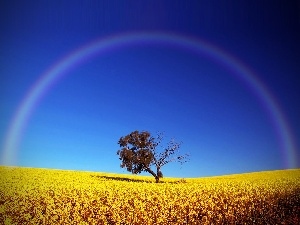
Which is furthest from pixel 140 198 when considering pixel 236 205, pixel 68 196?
pixel 236 205

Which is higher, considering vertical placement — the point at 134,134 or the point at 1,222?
the point at 134,134

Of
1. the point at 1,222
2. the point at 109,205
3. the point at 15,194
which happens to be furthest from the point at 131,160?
the point at 1,222

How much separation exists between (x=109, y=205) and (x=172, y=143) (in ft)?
127

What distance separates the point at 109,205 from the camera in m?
18.3

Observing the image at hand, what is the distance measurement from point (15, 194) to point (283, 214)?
16.8m

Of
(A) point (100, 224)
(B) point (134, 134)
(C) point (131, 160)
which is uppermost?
(B) point (134, 134)

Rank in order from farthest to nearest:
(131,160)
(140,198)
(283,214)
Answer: (131,160)
(140,198)
(283,214)

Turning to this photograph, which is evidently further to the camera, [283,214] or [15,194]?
[15,194]

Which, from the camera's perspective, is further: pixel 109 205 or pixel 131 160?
pixel 131 160

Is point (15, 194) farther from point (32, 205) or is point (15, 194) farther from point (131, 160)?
point (131, 160)

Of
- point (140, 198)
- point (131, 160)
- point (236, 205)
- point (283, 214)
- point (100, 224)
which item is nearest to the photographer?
point (100, 224)

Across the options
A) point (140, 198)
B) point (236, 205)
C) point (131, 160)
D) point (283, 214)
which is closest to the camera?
point (283, 214)

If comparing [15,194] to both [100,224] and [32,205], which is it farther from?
[100,224]

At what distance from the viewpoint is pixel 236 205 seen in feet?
63.9
